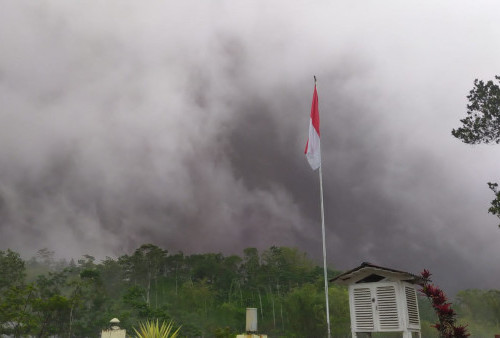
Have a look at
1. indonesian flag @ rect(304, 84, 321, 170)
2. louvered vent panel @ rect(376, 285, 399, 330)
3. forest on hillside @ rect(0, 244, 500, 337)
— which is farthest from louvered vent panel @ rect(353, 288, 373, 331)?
forest on hillside @ rect(0, 244, 500, 337)

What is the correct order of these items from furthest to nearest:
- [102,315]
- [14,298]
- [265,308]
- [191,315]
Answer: [265,308] < [191,315] < [102,315] < [14,298]

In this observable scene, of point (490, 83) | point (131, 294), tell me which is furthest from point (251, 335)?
point (131, 294)

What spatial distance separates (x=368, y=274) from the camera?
54.1 ft

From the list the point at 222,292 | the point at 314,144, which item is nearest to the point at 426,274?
the point at 314,144

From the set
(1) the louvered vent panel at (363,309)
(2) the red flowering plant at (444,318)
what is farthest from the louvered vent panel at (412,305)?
(2) the red flowering plant at (444,318)

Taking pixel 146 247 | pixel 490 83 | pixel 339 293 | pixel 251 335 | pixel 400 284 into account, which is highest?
pixel 146 247

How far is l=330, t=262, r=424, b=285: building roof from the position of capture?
1558 cm

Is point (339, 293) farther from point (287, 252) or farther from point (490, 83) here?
point (490, 83)

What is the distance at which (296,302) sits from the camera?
320 feet

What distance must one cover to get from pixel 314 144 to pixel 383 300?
401 inches

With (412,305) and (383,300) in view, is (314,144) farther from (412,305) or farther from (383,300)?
(412,305)

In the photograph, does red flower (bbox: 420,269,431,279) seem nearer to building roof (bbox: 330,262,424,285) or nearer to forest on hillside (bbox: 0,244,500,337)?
building roof (bbox: 330,262,424,285)

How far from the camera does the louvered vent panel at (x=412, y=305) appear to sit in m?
15.8

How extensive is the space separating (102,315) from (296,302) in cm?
4149
